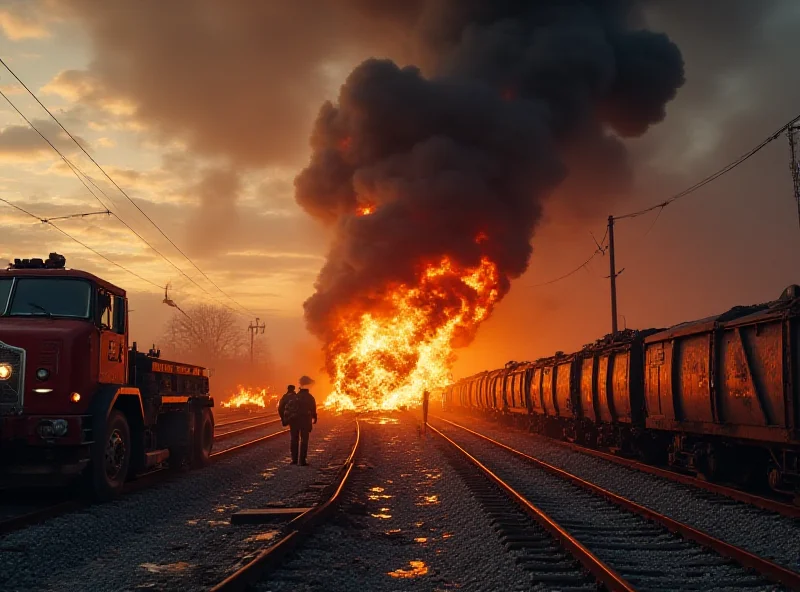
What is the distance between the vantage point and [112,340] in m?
12.1

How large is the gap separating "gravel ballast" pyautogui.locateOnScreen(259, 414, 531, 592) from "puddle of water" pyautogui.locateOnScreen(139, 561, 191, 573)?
1115mm

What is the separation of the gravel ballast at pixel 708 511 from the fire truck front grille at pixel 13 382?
991 cm

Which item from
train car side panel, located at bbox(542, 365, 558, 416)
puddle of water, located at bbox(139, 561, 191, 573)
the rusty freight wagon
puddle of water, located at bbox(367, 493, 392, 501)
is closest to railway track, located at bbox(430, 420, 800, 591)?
puddle of water, located at bbox(367, 493, 392, 501)

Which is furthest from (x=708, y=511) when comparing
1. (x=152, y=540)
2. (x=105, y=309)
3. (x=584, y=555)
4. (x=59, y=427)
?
A: (x=105, y=309)

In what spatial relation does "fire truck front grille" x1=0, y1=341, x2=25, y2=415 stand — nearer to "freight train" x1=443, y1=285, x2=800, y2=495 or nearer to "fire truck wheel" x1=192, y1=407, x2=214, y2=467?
"fire truck wheel" x1=192, y1=407, x2=214, y2=467

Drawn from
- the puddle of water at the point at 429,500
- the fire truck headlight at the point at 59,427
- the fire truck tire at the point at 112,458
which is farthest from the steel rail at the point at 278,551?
the fire truck headlight at the point at 59,427

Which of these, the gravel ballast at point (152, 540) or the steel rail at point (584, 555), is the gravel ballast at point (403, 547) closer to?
the steel rail at point (584, 555)

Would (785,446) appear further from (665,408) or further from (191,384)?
(191,384)

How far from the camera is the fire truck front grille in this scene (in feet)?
33.2

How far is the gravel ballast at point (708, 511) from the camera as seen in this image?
8555mm

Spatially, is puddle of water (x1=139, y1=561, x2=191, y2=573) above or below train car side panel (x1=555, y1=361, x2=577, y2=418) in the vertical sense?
below

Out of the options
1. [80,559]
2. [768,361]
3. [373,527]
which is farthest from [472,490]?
[80,559]

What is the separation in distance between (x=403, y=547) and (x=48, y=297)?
23.6 ft

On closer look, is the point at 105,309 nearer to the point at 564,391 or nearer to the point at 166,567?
the point at 166,567
